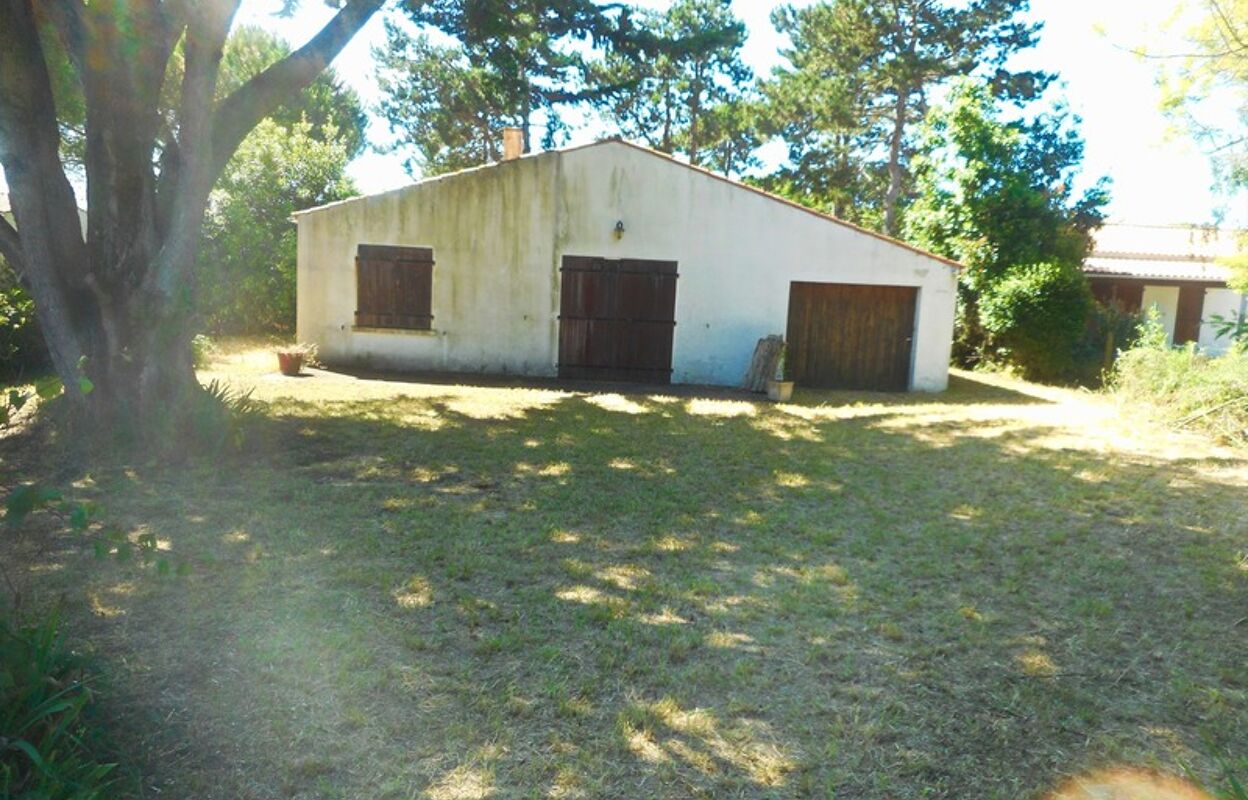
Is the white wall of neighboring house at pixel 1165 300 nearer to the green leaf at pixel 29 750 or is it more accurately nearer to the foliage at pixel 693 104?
the foliage at pixel 693 104

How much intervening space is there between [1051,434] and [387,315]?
10.1 metres

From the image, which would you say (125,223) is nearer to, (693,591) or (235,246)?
(693,591)

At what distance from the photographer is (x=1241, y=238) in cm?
1345

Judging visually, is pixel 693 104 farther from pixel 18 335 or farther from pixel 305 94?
pixel 18 335

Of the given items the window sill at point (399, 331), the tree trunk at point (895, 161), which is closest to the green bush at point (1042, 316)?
the tree trunk at point (895, 161)

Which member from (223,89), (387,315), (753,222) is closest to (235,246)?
(387,315)

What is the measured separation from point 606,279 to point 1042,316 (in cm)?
825

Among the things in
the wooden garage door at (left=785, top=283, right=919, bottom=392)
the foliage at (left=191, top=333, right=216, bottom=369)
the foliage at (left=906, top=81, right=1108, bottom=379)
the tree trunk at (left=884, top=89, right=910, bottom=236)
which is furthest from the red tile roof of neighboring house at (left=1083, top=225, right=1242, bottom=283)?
the foliage at (left=191, top=333, right=216, bottom=369)

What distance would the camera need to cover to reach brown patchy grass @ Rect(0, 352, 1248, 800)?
3162 mm

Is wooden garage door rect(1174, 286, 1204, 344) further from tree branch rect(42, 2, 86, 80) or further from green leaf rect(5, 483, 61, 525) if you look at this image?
green leaf rect(5, 483, 61, 525)

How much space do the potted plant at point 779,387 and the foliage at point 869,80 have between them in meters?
13.6

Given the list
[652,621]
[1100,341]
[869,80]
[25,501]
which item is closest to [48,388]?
[25,501]

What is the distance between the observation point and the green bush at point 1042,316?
15469 mm

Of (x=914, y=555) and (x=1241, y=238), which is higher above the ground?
(x=1241, y=238)
